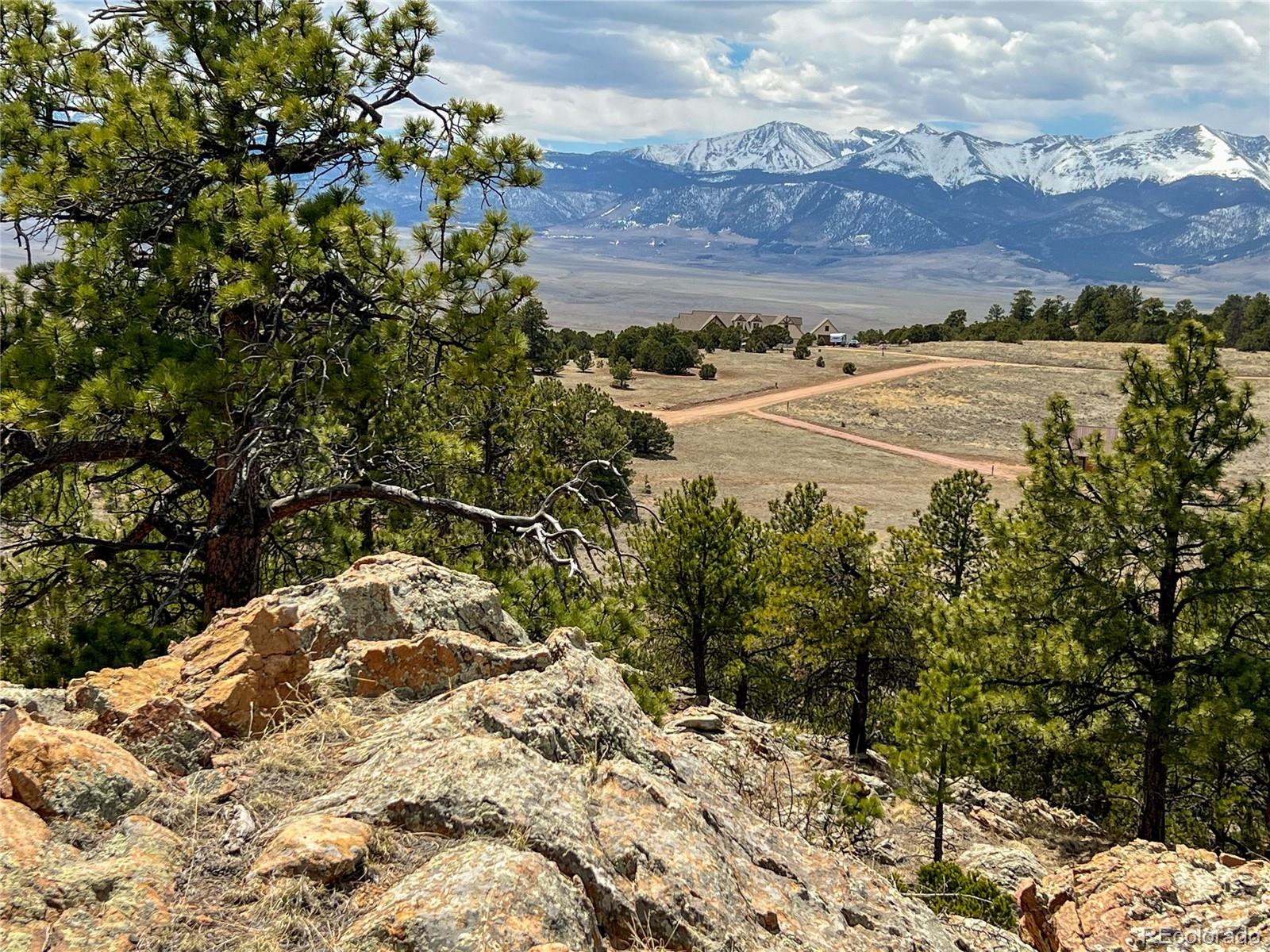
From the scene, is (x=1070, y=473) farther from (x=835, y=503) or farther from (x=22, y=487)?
(x=835, y=503)

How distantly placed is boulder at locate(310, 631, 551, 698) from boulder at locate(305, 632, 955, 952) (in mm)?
227

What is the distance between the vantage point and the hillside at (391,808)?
323cm

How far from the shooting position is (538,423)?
1370 centimetres

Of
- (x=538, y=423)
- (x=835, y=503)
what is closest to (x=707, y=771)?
(x=538, y=423)

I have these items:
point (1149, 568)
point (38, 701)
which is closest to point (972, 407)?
point (1149, 568)

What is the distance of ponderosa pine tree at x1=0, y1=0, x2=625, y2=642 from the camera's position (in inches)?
240

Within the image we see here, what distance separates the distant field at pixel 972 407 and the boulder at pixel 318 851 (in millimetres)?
57734

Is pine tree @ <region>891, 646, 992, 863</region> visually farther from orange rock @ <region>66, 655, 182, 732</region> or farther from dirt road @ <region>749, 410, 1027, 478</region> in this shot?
dirt road @ <region>749, 410, 1027, 478</region>

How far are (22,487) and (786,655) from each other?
50.1ft

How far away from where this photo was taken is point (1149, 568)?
12.8 m

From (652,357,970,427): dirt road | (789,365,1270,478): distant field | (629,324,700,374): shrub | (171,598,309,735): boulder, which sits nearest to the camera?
(171,598,309,735): boulder

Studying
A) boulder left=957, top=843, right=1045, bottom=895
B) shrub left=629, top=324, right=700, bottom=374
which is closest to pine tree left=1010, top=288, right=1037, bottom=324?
shrub left=629, top=324, right=700, bottom=374

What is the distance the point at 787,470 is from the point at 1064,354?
182 ft

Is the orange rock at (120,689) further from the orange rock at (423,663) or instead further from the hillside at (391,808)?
the orange rock at (423,663)
